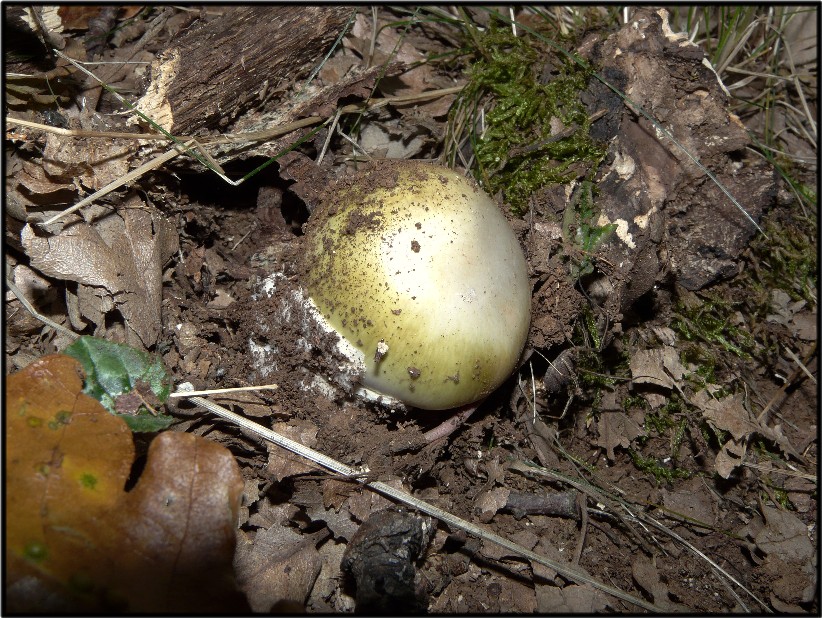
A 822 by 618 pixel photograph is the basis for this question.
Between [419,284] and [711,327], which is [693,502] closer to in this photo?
[711,327]

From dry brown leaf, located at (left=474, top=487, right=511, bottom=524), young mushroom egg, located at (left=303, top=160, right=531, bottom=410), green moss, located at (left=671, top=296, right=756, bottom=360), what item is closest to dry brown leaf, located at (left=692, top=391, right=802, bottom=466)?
green moss, located at (left=671, top=296, right=756, bottom=360)

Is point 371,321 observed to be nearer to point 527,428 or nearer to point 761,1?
point 527,428

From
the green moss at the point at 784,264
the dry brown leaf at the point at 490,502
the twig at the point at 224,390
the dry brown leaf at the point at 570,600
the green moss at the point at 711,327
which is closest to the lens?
the twig at the point at 224,390

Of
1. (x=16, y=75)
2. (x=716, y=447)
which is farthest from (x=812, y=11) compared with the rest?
(x=16, y=75)

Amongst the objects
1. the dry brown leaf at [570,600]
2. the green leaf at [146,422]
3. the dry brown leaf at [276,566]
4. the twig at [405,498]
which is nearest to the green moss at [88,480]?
the green leaf at [146,422]

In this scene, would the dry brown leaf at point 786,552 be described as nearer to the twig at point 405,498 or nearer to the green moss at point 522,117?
the twig at point 405,498

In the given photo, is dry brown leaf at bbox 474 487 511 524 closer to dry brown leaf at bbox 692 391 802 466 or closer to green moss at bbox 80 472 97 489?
dry brown leaf at bbox 692 391 802 466

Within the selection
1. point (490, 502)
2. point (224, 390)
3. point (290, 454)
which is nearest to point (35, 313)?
point (224, 390)
